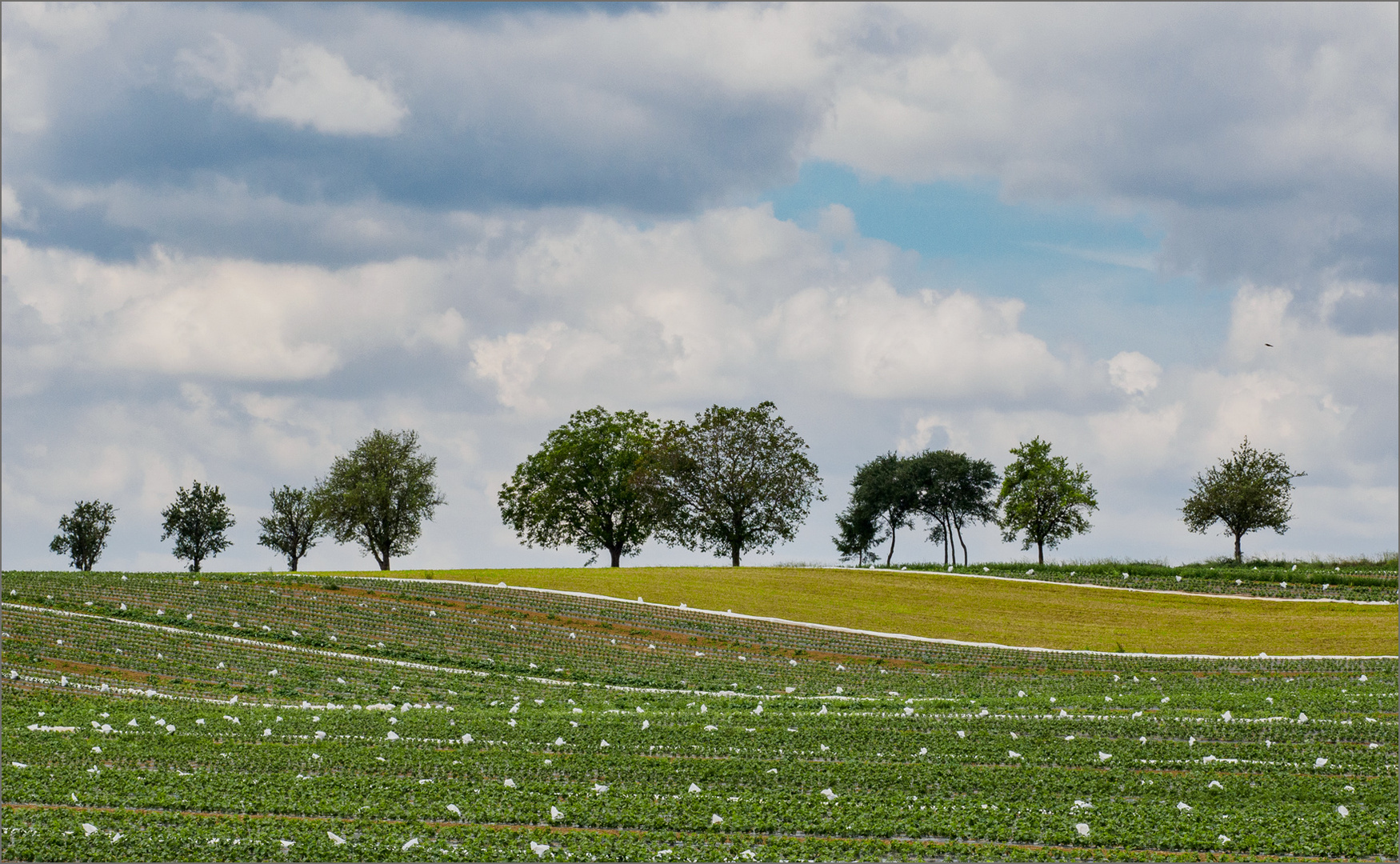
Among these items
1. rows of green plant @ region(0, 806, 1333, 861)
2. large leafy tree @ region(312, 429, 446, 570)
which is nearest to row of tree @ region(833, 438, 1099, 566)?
large leafy tree @ region(312, 429, 446, 570)

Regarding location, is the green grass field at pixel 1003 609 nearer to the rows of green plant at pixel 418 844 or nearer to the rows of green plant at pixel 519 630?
the rows of green plant at pixel 519 630

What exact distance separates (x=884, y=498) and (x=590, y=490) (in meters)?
21.9

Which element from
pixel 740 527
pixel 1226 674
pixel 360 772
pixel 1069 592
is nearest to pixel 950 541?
pixel 740 527

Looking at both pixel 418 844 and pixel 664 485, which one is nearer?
pixel 418 844

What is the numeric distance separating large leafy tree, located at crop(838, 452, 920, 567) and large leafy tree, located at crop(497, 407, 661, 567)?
17617 mm

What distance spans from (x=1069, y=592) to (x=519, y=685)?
28.0 m

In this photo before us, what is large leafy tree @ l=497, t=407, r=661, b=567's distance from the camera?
68375mm

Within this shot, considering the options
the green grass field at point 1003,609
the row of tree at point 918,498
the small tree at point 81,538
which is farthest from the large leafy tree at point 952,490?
the small tree at point 81,538

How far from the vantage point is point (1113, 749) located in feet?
61.1

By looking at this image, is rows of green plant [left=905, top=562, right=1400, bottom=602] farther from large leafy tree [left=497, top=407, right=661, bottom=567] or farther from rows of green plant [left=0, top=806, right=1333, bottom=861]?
rows of green plant [left=0, top=806, right=1333, bottom=861]

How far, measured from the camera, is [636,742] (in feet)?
61.6

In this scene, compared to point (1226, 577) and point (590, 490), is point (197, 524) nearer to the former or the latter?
point (590, 490)

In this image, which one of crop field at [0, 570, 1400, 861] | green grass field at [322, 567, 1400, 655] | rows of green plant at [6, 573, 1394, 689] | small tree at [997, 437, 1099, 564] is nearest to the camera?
crop field at [0, 570, 1400, 861]

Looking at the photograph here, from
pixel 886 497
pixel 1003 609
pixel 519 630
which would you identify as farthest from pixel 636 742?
pixel 886 497
